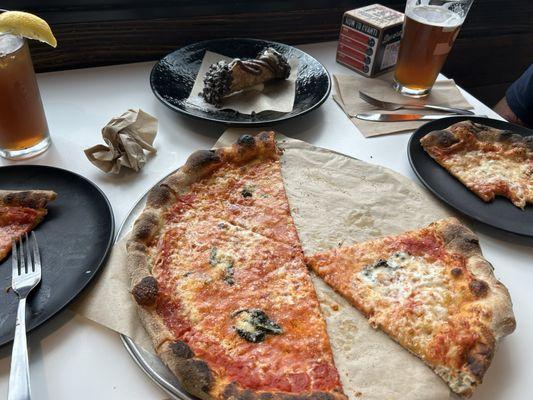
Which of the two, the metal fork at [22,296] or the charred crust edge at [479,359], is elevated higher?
the metal fork at [22,296]

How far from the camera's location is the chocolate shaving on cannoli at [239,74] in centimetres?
151

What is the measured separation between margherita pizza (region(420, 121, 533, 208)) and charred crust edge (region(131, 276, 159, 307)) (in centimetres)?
90

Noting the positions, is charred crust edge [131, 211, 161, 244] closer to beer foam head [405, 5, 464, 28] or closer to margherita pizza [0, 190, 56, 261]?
margherita pizza [0, 190, 56, 261]

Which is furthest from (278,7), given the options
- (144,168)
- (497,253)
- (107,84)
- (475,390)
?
(475,390)

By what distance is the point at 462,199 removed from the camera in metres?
1.30

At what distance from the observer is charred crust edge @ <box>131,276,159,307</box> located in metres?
0.95

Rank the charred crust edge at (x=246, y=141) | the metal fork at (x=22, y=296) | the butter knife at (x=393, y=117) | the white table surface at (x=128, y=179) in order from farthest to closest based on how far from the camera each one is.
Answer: the butter knife at (x=393, y=117)
the charred crust edge at (x=246, y=141)
the white table surface at (x=128, y=179)
the metal fork at (x=22, y=296)

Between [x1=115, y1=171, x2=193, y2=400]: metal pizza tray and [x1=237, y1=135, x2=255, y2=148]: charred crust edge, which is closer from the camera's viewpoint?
[x1=115, y1=171, x2=193, y2=400]: metal pizza tray

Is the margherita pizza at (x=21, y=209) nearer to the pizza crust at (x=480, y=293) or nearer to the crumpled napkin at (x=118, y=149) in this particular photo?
the crumpled napkin at (x=118, y=149)

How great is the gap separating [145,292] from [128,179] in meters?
0.45

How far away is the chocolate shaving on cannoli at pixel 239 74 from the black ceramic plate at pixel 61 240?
526 mm

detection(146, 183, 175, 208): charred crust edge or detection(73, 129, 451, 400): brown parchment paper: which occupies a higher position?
detection(146, 183, 175, 208): charred crust edge

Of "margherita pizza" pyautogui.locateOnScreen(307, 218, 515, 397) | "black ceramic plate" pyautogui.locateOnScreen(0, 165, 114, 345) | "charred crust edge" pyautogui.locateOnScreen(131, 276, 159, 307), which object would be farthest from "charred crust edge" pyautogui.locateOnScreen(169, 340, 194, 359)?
"margherita pizza" pyautogui.locateOnScreen(307, 218, 515, 397)

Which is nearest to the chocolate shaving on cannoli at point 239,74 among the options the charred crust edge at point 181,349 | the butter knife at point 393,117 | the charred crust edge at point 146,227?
the butter knife at point 393,117
